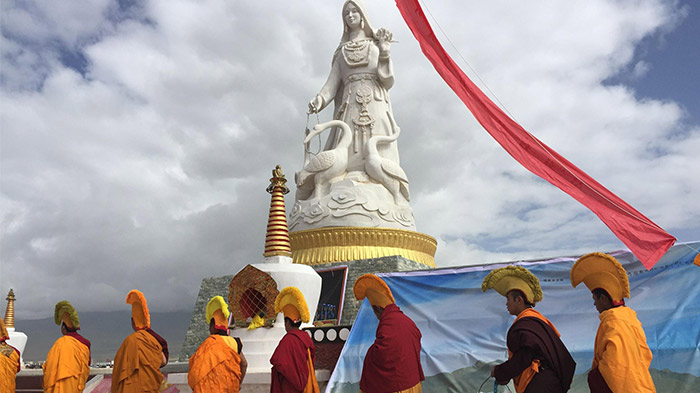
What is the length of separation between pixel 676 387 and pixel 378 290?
3076 mm

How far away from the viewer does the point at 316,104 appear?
50.9 feet

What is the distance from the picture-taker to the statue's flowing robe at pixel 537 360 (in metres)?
3.99

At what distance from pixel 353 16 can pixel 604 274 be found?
1267cm

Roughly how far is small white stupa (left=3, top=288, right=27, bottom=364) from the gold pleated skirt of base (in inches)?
240

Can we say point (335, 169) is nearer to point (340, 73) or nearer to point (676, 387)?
point (340, 73)

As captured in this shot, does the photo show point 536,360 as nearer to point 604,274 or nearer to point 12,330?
point 604,274

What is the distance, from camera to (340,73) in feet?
52.3

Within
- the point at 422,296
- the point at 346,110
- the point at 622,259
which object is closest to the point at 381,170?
the point at 346,110

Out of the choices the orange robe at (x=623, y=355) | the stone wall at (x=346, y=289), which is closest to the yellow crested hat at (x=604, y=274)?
the orange robe at (x=623, y=355)

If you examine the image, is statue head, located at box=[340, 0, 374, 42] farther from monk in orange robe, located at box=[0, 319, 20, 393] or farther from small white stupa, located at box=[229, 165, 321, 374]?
monk in orange robe, located at box=[0, 319, 20, 393]

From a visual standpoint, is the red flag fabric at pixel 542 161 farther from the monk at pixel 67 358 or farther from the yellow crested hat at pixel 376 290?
the monk at pixel 67 358

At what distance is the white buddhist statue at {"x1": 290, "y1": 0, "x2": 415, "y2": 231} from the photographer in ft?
44.2

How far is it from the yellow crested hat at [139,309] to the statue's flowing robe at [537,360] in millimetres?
3864

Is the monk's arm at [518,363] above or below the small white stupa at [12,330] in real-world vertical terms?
below
